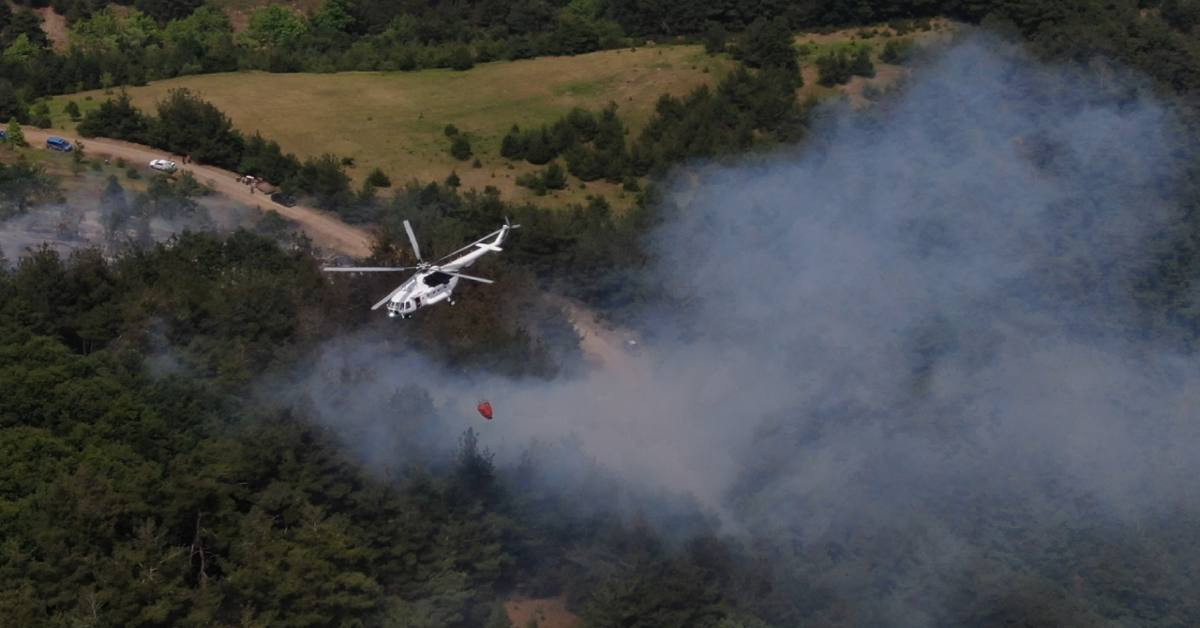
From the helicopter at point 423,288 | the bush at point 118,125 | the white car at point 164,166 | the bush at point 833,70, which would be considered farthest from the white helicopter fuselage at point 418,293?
the bush at point 833,70

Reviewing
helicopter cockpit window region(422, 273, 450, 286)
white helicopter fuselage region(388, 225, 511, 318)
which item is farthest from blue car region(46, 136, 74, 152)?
helicopter cockpit window region(422, 273, 450, 286)

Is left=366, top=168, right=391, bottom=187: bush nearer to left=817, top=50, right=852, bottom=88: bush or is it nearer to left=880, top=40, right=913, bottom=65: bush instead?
left=817, top=50, right=852, bottom=88: bush

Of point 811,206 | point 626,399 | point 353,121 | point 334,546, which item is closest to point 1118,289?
point 811,206

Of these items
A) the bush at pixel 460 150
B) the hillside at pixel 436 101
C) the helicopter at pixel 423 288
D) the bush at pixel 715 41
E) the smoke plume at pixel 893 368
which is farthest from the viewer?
the bush at pixel 715 41

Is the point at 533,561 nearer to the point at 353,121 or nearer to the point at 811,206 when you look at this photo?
the point at 811,206

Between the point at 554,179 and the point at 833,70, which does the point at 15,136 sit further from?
the point at 833,70

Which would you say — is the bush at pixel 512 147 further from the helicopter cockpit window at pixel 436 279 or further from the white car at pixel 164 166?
the helicopter cockpit window at pixel 436 279
